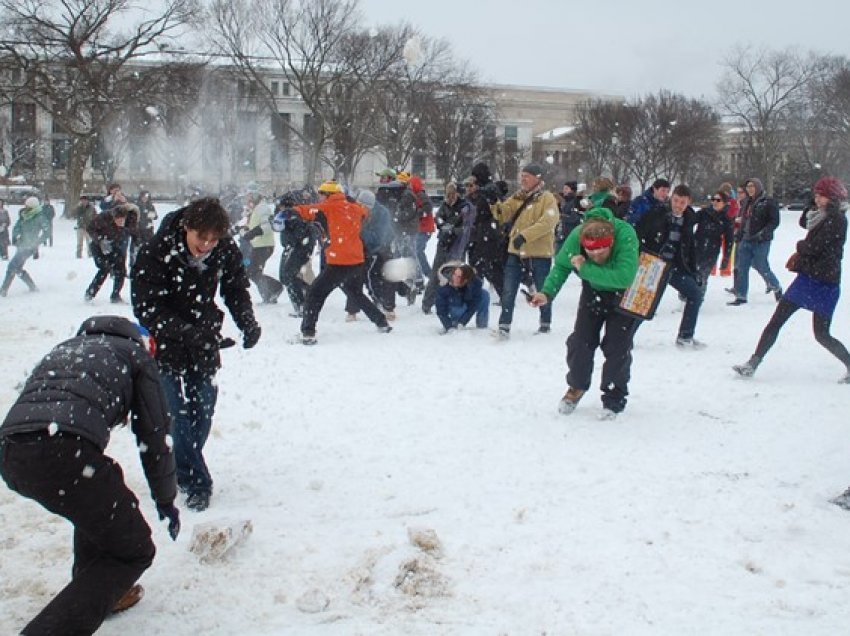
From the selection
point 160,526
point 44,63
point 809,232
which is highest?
point 44,63

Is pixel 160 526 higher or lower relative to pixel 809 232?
lower

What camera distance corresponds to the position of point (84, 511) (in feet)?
9.82

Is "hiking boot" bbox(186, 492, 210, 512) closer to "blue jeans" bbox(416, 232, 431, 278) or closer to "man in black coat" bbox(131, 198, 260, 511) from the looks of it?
"man in black coat" bbox(131, 198, 260, 511)

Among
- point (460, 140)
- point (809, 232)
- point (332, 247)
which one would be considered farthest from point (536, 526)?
point (460, 140)

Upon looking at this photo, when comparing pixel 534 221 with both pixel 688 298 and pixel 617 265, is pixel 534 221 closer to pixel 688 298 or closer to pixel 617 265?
pixel 688 298

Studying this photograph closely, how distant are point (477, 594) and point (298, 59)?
38845 mm

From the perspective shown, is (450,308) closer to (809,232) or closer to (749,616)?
(809,232)

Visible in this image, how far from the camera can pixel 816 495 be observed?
4730 millimetres

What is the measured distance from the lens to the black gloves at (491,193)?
1010 centimetres

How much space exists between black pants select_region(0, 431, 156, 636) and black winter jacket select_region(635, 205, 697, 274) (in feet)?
22.8

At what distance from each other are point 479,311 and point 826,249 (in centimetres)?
406

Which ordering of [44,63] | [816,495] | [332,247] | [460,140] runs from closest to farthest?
[816,495]
[332,247]
[44,63]
[460,140]

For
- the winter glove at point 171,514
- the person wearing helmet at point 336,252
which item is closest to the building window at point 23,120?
the person wearing helmet at point 336,252

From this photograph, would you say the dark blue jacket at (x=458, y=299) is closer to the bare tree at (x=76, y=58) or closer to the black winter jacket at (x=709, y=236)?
the black winter jacket at (x=709, y=236)
